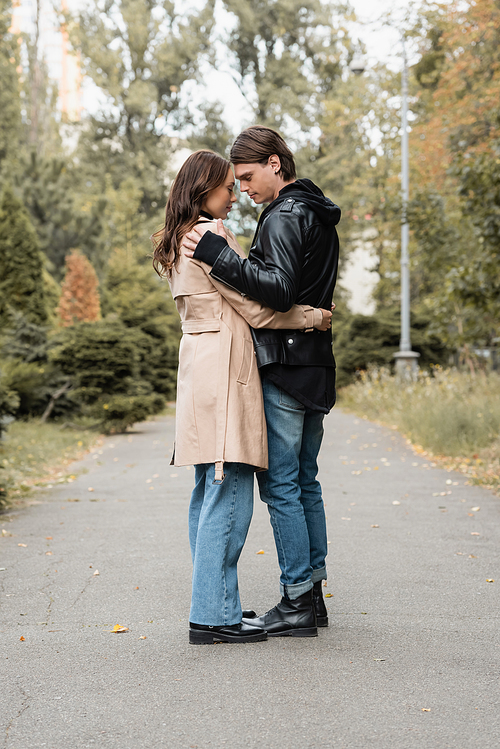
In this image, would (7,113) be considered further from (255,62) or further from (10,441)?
(10,441)

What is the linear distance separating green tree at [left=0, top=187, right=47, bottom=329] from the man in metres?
13.5

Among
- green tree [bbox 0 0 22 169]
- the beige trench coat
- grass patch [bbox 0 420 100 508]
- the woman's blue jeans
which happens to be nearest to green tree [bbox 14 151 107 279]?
grass patch [bbox 0 420 100 508]

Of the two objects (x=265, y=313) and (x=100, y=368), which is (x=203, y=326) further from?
(x=100, y=368)

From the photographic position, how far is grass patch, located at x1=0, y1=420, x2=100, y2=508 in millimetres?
8187

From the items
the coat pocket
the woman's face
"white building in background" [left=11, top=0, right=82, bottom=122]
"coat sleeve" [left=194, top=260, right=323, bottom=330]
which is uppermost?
"white building in background" [left=11, top=0, right=82, bottom=122]

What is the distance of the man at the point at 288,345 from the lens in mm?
3377

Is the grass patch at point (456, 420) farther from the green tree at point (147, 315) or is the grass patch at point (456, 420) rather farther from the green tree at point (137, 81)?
the green tree at point (137, 81)

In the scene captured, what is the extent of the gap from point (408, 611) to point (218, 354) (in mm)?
1526

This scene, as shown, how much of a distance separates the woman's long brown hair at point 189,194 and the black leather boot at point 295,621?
4.91 ft

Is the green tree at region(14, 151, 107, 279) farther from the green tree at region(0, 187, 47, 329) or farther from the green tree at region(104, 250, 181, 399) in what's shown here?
the green tree at region(0, 187, 47, 329)

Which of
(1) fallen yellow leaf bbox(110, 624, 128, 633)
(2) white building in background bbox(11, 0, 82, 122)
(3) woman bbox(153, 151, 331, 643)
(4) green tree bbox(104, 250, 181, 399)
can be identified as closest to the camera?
(3) woman bbox(153, 151, 331, 643)

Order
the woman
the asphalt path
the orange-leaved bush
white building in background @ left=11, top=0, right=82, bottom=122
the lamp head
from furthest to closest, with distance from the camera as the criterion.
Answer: white building in background @ left=11, top=0, right=82, bottom=122 < the lamp head < the orange-leaved bush < the woman < the asphalt path

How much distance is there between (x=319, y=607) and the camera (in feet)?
12.0

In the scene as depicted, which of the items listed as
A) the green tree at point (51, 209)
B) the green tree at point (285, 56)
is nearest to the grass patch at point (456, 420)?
the green tree at point (51, 209)
